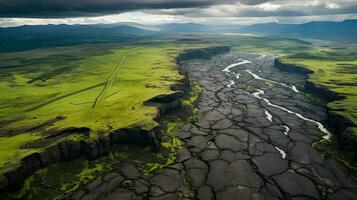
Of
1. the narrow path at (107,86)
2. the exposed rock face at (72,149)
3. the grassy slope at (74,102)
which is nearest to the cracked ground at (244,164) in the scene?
the exposed rock face at (72,149)

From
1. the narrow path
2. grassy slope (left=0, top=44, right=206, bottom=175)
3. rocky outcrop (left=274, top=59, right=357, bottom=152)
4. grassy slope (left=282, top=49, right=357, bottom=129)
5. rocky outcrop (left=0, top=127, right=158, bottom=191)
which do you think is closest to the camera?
rocky outcrop (left=0, top=127, right=158, bottom=191)

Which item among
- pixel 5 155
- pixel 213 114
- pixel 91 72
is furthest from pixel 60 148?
pixel 91 72

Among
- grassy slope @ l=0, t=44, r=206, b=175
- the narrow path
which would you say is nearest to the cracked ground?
grassy slope @ l=0, t=44, r=206, b=175

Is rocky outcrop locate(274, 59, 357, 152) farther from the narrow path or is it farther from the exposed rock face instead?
the narrow path

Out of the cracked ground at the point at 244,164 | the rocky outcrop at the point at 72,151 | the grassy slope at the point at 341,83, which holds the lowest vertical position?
the cracked ground at the point at 244,164

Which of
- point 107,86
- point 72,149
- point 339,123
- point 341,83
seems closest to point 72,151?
point 72,149

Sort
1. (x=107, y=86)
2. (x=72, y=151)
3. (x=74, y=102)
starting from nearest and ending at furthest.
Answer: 1. (x=72, y=151)
2. (x=74, y=102)
3. (x=107, y=86)

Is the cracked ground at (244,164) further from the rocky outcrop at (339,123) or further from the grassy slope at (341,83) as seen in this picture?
the grassy slope at (341,83)

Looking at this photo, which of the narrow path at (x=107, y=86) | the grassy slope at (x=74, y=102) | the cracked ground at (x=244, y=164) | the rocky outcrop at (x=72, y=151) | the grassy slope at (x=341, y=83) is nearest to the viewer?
the rocky outcrop at (x=72, y=151)

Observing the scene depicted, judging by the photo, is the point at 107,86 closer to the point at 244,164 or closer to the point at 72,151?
the point at 72,151
